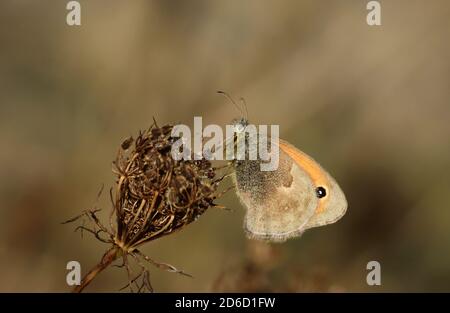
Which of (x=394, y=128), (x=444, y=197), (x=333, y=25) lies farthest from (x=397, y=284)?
(x=333, y=25)

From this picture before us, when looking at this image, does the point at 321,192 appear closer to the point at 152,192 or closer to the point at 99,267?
the point at 152,192

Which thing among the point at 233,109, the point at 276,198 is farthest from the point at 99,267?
the point at 233,109

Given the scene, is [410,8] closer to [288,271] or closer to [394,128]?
[394,128]

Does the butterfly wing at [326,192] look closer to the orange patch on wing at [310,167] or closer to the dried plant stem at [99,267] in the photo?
the orange patch on wing at [310,167]

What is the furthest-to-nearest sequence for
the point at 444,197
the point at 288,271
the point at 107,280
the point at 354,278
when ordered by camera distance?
the point at 444,197, the point at 354,278, the point at 107,280, the point at 288,271

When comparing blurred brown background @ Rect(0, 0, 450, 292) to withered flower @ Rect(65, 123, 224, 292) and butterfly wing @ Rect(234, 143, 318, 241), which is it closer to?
butterfly wing @ Rect(234, 143, 318, 241)
